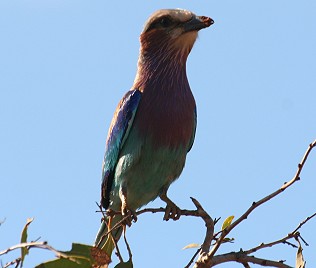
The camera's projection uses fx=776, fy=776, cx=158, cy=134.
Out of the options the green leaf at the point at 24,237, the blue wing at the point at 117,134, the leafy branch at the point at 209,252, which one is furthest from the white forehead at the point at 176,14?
the green leaf at the point at 24,237

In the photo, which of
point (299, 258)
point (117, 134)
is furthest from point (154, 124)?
point (299, 258)

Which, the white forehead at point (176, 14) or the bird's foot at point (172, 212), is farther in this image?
the white forehead at point (176, 14)

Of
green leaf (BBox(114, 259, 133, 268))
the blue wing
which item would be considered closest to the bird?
the blue wing

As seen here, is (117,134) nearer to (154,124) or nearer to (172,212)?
(154,124)

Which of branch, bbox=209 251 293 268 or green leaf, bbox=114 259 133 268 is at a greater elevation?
green leaf, bbox=114 259 133 268

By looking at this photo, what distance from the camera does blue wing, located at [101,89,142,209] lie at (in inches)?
226

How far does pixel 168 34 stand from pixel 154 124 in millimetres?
909

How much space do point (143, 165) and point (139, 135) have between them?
0.24 meters

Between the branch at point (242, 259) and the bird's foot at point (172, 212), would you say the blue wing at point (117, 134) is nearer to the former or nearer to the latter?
the bird's foot at point (172, 212)

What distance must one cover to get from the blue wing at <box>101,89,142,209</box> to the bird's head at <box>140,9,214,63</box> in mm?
456

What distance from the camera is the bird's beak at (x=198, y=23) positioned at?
5.82 meters

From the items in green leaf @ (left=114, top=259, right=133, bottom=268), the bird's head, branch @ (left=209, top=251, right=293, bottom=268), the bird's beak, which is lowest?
branch @ (left=209, top=251, right=293, bottom=268)

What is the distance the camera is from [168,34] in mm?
6105

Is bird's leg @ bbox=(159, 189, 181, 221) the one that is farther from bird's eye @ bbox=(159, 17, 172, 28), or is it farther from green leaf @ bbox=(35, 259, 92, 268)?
green leaf @ bbox=(35, 259, 92, 268)
